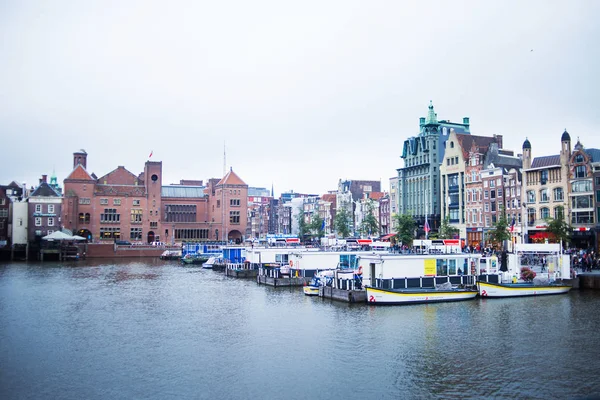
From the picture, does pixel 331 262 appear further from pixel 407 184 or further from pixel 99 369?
pixel 407 184

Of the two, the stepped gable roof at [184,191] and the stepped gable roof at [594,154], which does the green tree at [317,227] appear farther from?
the stepped gable roof at [594,154]

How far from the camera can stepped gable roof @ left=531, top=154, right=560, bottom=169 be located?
84256 mm

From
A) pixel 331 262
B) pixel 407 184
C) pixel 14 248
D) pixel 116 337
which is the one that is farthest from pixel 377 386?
pixel 14 248

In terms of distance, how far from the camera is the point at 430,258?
5616 centimetres

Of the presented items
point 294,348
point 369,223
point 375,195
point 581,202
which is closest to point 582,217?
point 581,202

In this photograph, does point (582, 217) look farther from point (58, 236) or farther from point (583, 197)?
point (58, 236)

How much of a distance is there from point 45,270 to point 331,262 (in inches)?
2037

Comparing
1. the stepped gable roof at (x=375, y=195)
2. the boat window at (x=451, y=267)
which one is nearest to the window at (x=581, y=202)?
Answer: the boat window at (x=451, y=267)

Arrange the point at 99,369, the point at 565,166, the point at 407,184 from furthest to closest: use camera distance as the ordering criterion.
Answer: the point at 407,184 → the point at 565,166 → the point at 99,369

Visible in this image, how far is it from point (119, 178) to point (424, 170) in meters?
80.2

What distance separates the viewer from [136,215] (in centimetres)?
15262

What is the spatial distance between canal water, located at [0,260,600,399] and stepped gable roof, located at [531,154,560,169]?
31.9 m

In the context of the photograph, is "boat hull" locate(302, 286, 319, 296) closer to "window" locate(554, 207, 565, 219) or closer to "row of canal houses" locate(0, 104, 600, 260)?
"row of canal houses" locate(0, 104, 600, 260)

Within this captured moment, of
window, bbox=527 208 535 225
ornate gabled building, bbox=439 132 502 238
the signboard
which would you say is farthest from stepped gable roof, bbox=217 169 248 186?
the signboard
